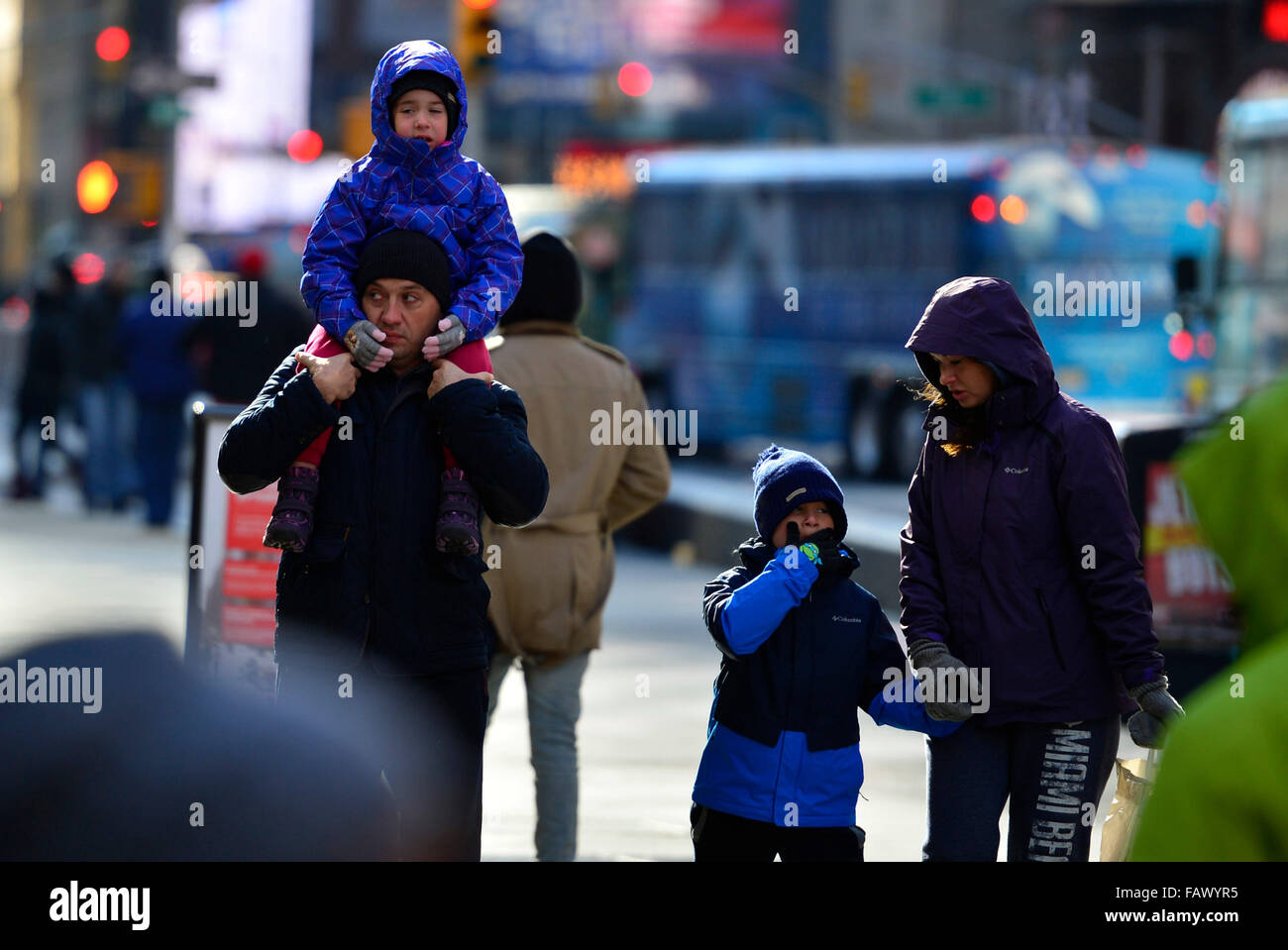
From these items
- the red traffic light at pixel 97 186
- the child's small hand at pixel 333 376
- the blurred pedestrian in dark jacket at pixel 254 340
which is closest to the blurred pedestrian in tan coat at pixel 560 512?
the child's small hand at pixel 333 376

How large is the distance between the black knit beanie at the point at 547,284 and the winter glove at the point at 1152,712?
2159 mm

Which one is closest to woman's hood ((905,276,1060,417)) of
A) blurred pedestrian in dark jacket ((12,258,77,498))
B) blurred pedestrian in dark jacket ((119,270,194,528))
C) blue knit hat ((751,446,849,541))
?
blue knit hat ((751,446,849,541))

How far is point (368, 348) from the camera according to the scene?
14.5ft

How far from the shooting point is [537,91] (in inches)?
2494

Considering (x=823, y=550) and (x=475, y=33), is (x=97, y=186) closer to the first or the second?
(x=475, y=33)

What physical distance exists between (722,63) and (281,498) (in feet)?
200

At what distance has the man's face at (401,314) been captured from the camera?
4.50 meters

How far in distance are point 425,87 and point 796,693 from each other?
5.12 feet

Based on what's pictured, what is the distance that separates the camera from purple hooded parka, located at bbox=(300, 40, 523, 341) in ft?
15.0

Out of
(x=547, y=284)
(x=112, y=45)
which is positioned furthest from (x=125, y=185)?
(x=547, y=284)

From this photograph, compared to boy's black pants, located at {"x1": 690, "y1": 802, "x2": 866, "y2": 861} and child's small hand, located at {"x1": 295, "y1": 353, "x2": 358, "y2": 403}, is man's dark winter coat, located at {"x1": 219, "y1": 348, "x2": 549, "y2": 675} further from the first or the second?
boy's black pants, located at {"x1": 690, "y1": 802, "x2": 866, "y2": 861}

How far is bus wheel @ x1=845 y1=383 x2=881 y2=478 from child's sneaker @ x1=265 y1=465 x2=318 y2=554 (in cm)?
1909

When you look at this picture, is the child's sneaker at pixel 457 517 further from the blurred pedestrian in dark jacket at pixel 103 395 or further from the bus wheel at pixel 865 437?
the bus wheel at pixel 865 437
